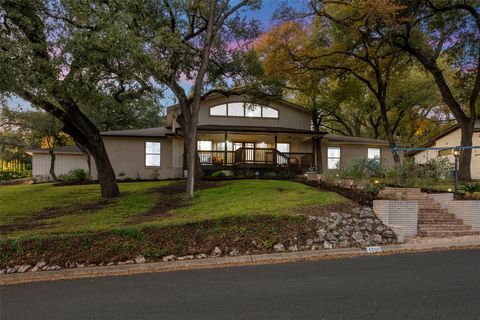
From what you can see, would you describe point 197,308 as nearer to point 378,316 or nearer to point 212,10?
point 378,316

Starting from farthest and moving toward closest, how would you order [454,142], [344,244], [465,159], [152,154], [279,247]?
[454,142]
[152,154]
[465,159]
[344,244]
[279,247]

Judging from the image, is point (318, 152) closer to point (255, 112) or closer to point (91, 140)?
point (255, 112)

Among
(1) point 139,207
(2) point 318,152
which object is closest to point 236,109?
(2) point 318,152

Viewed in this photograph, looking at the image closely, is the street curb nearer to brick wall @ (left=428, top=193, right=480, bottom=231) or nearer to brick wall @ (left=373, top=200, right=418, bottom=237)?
brick wall @ (left=373, top=200, right=418, bottom=237)

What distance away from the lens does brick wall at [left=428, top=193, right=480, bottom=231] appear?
8.21 m

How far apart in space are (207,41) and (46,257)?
349 inches

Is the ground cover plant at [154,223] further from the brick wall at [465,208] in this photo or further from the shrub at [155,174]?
the shrub at [155,174]

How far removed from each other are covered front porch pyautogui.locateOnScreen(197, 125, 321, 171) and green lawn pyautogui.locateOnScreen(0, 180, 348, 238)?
480 cm

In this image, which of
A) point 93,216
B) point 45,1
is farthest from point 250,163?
point 45,1

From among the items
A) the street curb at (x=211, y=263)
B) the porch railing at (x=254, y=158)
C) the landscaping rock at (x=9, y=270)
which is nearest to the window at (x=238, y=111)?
the porch railing at (x=254, y=158)

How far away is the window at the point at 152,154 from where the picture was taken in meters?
20.8

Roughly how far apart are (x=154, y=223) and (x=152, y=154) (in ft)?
46.7

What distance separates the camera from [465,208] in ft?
27.5

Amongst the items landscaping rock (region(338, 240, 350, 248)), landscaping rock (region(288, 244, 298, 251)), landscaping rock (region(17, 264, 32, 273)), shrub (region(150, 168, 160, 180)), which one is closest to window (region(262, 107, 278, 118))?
shrub (region(150, 168, 160, 180))
